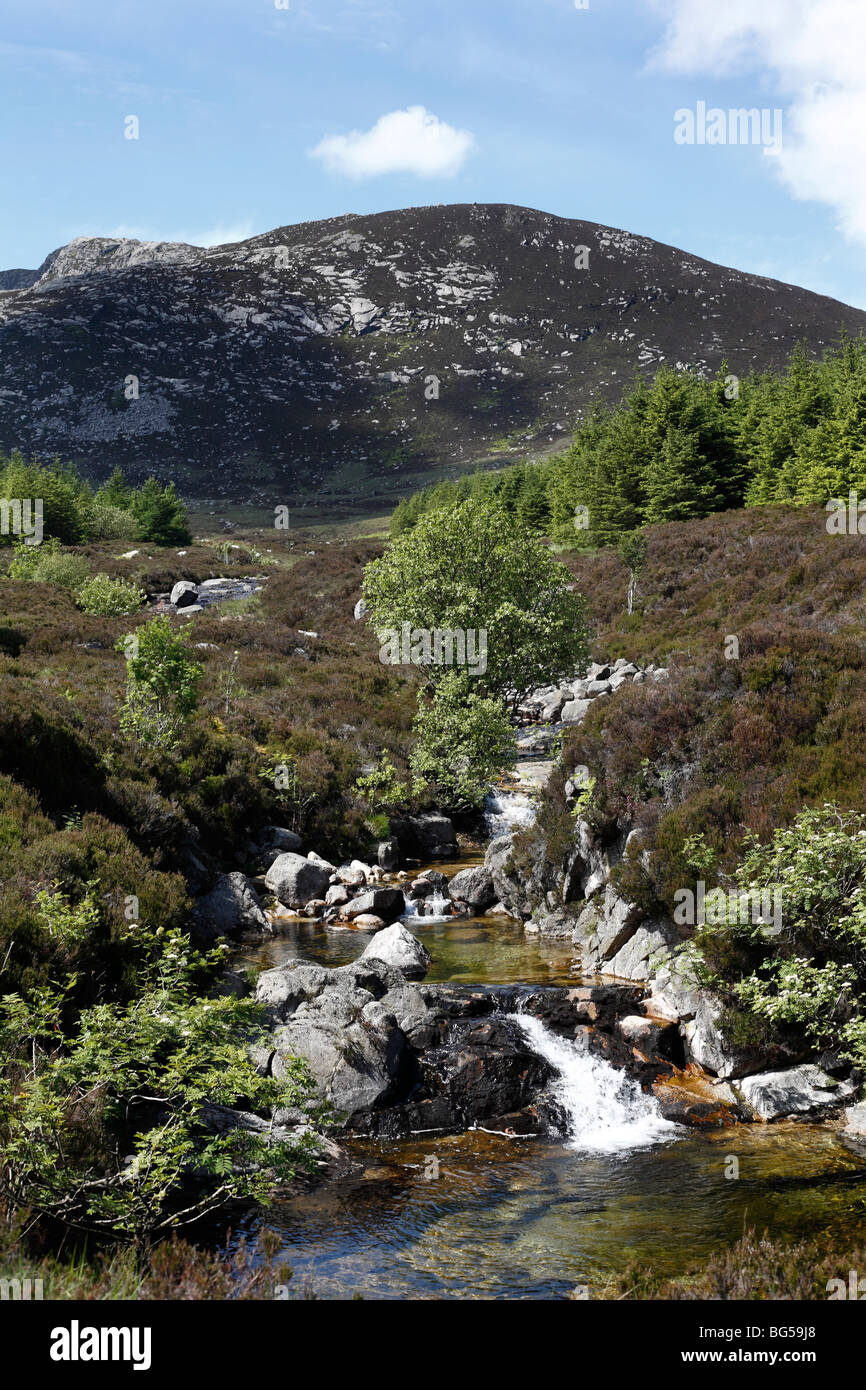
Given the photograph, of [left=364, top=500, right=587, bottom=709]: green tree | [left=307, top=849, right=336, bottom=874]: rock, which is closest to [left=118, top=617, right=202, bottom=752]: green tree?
[left=307, top=849, right=336, bottom=874]: rock

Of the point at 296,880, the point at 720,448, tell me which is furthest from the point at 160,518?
the point at 296,880

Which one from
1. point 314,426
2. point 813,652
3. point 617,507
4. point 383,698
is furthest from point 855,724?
point 314,426

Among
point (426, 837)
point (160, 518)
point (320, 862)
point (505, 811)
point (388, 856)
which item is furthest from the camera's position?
point (160, 518)

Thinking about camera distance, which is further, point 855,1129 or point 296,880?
point 296,880

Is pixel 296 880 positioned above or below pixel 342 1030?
below

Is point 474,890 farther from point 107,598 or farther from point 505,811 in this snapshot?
point 107,598

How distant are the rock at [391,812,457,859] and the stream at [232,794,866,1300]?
468 inches

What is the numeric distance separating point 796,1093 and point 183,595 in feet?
146

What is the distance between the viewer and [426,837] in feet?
76.0

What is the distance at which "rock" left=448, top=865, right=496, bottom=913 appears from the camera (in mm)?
18775

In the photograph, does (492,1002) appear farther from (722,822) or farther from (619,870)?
(722,822)

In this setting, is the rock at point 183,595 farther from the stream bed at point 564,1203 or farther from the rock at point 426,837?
the stream bed at point 564,1203

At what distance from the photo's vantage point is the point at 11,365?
180125 mm

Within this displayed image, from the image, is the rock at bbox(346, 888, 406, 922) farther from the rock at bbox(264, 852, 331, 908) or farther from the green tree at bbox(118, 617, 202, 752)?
the green tree at bbox(118, 617, 202, 752)
